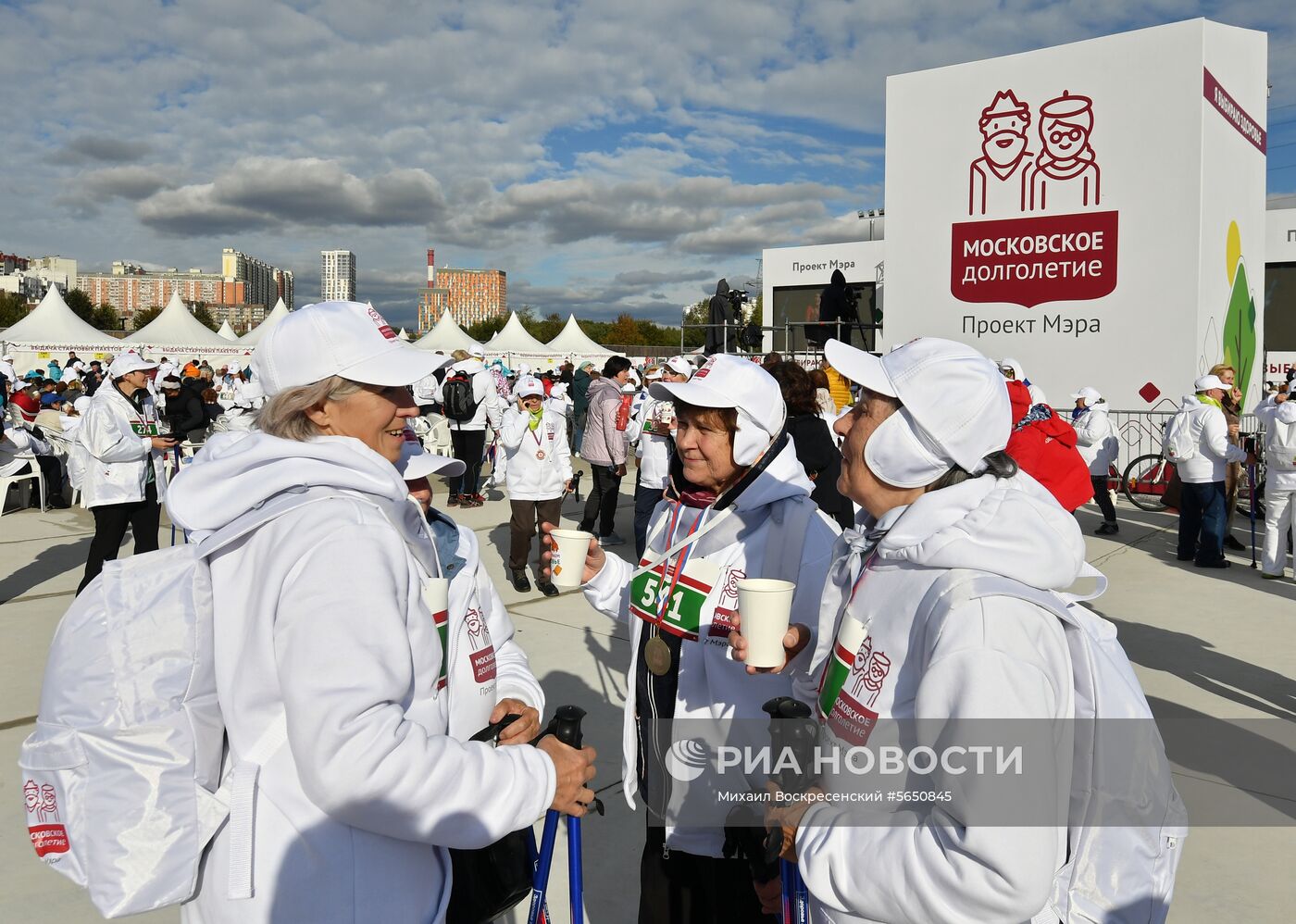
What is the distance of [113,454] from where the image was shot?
22.1 feet

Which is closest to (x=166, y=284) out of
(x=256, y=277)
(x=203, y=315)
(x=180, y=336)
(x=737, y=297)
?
(x=256, y=277)

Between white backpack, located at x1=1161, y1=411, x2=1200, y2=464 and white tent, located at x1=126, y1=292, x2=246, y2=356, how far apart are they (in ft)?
105

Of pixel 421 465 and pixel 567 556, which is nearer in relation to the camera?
pixel 421 465

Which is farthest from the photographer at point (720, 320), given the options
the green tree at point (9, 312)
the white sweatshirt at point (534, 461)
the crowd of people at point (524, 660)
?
the green tree at point (9, 312)

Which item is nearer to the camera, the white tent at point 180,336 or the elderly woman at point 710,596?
the elderly woman at point 710,596

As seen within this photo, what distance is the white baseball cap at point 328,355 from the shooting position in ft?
5.41

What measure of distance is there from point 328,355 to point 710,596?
1.24 m

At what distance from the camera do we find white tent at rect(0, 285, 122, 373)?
98.8 ft

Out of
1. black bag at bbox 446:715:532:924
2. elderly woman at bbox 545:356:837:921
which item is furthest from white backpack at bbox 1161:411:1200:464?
black bag at bbox 446:715:532:924

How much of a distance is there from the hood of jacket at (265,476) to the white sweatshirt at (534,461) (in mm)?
6453

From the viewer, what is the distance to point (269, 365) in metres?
1.66

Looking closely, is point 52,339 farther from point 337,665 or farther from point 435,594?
point 337,665

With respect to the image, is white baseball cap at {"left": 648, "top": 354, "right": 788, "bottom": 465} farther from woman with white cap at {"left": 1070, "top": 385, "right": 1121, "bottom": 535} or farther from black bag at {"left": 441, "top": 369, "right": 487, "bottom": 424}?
black bag at {"left": 441, "top": 369, "right": 487, "bottom": 424}

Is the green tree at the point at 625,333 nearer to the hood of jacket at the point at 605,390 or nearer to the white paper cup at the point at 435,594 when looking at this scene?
the hood of jacket at the point at 605,390
